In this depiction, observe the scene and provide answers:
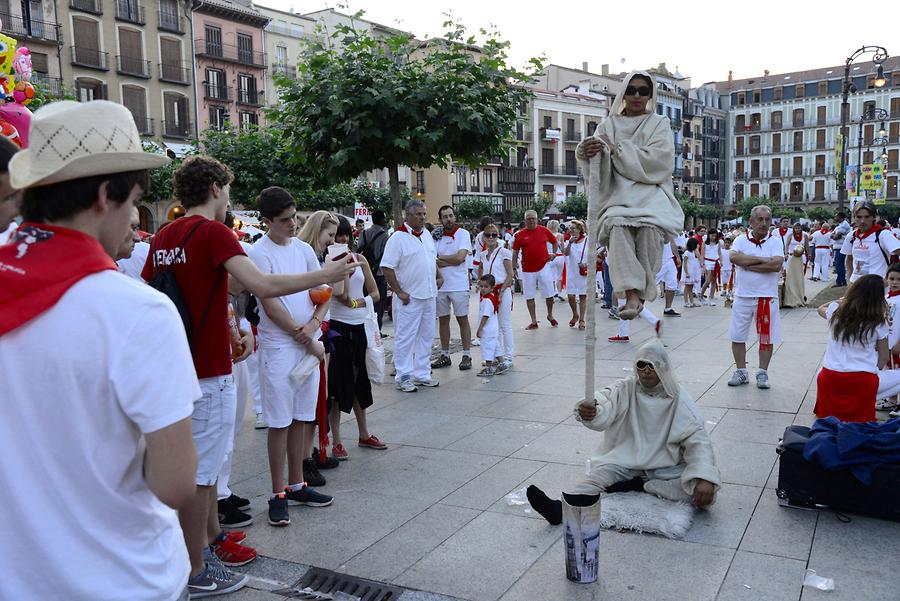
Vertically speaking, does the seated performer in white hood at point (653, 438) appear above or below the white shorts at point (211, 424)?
below

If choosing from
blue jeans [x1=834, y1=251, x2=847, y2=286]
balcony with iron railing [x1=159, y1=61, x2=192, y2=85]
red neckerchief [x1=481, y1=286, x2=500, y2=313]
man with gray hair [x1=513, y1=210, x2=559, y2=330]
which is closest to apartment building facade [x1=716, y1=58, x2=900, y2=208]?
blue jeans [x1=834, y1=251, x2=847, y2=286]

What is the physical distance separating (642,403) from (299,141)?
659 centimetres

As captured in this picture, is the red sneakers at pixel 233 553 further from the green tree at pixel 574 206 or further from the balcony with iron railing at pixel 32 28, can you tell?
the green tree at pixel 574 206

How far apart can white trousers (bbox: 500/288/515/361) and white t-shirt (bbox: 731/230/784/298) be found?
293 cm

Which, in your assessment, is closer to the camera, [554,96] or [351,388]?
[351,388]

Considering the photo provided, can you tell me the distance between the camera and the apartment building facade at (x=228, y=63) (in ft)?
150

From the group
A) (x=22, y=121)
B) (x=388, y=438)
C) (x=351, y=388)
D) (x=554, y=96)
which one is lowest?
(x=388, y=438)

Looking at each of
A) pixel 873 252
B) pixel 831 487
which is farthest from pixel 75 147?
pixel 873 252

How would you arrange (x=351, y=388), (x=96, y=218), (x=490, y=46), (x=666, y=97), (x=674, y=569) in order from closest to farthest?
(x=96, y=218), (x=674, y=569), (x=351, y=388), (x=490, y=46), (x=666, y=97)

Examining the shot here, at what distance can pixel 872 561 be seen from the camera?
4.00m

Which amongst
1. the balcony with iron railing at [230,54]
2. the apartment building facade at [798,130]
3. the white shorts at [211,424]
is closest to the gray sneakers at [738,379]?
the white shorts at [211,424]

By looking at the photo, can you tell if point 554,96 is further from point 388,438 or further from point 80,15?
point 388,438

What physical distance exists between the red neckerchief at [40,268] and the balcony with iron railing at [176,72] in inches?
1817

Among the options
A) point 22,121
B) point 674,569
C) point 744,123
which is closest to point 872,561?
point 674,569
